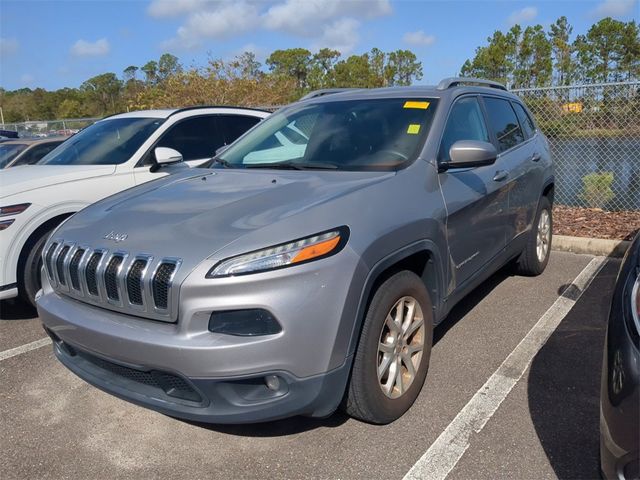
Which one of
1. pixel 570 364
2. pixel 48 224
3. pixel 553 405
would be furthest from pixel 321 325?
pixel 48 224

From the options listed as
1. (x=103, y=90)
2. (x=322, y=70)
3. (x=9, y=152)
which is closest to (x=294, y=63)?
(x=322, y=70)

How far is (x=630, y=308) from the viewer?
2.02 m

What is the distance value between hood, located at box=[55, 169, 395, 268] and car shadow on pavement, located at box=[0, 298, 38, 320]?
2181mm

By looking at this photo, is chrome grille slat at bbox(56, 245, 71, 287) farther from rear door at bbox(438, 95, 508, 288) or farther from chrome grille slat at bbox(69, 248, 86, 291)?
rear door at bbox(438, 95, 508, 288)

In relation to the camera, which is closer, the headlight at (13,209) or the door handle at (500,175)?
the door handle at (500,175)

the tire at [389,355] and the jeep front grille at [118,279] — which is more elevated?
the jeep front grille at [118,279]

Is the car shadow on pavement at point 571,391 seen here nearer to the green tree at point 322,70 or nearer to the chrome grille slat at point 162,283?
the chrome grille slat at point 162,283

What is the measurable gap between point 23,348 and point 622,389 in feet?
13.2

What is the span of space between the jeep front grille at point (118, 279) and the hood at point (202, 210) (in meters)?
0.05

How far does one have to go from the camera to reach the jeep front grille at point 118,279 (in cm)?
236

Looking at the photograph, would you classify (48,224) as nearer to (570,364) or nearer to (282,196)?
(282,196)

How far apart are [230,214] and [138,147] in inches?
127

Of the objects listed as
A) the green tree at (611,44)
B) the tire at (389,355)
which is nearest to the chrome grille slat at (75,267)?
the tire at (389,355)

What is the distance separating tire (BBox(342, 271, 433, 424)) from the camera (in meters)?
2.59
